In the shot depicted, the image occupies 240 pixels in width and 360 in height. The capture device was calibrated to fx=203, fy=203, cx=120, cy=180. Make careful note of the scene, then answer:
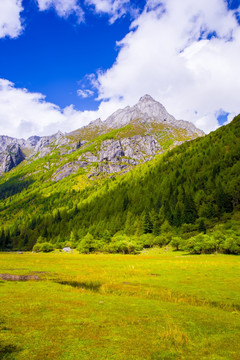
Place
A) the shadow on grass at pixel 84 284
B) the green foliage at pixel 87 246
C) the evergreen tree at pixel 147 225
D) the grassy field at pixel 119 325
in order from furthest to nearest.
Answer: the evergreen tree at pixel 147 225, the green foliage at pixel 87 246, the shadow on grass at pixel 84 284, the grassy field at pixel 119 325

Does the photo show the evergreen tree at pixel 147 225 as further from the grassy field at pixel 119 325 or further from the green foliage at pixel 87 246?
the grassy field at pixel 119 325

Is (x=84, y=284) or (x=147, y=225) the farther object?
(x=147, y=225)

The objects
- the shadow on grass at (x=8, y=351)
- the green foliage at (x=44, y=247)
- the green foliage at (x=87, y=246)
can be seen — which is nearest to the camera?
the shadow on grass at (x=8, y=351)

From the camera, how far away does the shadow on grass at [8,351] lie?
11.4 m

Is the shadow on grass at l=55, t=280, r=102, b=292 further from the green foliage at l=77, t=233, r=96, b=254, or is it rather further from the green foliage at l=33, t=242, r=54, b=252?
the green foliage at l=33, t=242, r=54, b=252

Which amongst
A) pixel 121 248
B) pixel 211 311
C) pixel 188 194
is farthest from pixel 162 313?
pixel 188 194

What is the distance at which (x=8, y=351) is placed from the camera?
39.3 ft

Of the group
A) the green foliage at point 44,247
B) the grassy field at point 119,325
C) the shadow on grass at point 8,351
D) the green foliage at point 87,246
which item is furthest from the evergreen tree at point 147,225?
the shadow on grass at point 8,351

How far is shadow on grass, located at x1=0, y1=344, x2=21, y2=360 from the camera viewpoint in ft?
37.4

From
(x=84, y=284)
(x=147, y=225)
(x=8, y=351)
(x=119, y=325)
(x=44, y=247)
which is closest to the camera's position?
(x=8, y=351)

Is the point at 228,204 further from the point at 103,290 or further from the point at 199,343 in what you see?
the point at 199,343

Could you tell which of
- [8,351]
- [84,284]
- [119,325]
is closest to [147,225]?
[84,284]

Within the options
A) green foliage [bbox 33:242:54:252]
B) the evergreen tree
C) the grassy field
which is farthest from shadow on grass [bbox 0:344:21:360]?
green foliage [bbox 33:242:54:252]

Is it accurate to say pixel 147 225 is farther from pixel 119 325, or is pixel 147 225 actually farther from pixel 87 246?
pixel 119 325
